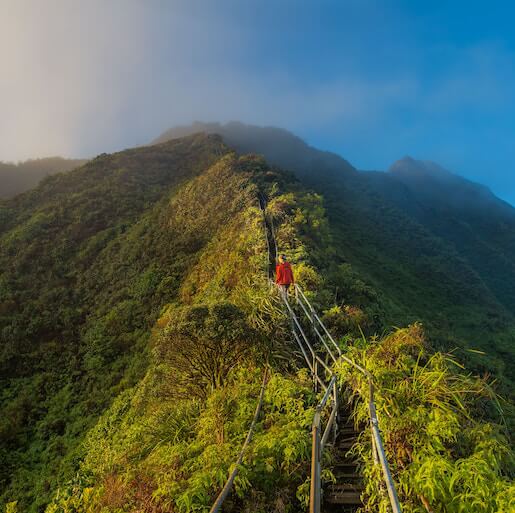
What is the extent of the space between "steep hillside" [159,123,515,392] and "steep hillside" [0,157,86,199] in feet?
111

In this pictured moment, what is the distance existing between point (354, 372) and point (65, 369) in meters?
13.7

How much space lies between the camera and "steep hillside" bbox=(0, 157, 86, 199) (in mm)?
55062

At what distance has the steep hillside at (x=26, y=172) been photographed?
55.1m

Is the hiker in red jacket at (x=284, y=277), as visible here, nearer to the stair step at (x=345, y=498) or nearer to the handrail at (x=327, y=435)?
the handrail at (x=327, y=435)

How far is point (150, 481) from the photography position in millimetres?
5090

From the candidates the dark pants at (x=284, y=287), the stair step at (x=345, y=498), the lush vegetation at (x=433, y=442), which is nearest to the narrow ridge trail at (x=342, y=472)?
the stair step at (x=345, y=498)

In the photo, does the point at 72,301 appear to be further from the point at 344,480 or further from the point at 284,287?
the point at 344,480

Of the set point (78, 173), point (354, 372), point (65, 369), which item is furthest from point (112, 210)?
point (354, 372)

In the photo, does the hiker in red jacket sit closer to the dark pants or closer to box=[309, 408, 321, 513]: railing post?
the dark pants

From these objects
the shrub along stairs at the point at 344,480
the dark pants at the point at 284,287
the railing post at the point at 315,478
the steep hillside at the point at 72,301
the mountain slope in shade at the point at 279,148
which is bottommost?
the steep hillside at the point at 72,301

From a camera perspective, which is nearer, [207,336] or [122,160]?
[207,336]

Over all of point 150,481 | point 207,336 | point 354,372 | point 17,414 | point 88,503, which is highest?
point 354,372

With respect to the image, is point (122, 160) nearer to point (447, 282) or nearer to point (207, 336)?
point (447, 282)

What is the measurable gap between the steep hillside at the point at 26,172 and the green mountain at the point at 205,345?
20.5 meters
